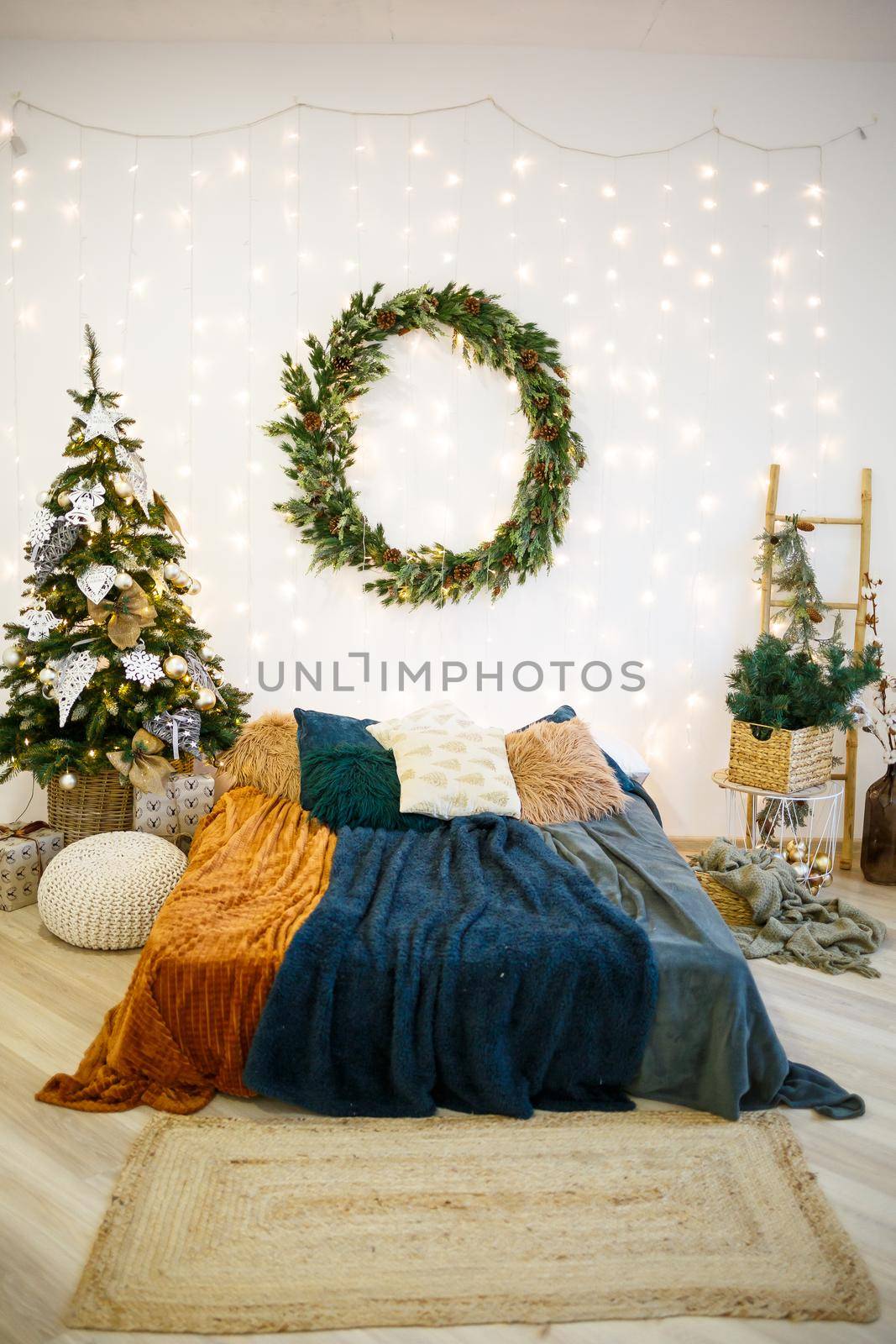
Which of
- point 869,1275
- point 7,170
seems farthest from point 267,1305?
point 7,170

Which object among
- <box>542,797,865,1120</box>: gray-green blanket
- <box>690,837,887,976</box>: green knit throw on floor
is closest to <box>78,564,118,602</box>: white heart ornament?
<box>542,797,865,1120</box>: gray-green blanket

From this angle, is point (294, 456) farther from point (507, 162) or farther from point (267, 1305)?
point (267, 1305)

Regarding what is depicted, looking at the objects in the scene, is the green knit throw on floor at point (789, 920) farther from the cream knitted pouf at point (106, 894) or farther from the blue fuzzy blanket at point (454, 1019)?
the cream knitted pouf at point (106, 894)

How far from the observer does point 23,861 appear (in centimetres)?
Answer: 318

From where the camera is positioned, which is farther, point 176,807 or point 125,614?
point 176,807

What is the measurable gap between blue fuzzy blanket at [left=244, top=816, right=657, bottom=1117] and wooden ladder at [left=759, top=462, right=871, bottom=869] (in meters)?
1.97

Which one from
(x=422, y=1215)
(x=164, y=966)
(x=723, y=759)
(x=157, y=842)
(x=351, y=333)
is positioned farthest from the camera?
(x=723, y=759)

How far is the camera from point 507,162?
11.9 feet

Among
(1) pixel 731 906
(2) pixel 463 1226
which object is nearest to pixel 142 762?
(2) pixel 463 1226

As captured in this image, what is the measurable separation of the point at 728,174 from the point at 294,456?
2002 mm

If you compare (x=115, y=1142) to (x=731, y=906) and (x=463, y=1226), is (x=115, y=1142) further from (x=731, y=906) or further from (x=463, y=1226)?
(x=731, y=906)

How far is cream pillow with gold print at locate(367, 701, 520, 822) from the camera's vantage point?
2.90 meters

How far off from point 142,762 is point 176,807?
24 cm

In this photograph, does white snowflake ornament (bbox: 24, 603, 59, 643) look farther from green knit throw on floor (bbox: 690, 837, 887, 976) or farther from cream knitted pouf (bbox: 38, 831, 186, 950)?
green knit throw on floor (bbox: 690, 837, 887, 976)
